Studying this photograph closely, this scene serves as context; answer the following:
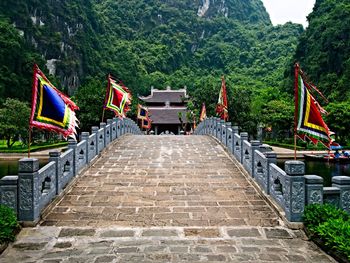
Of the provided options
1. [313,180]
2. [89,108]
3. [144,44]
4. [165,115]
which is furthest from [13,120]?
[144,44]

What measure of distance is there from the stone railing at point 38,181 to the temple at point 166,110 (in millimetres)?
36815

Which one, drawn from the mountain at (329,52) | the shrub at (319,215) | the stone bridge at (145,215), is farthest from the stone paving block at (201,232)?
the mountain at (329,52)

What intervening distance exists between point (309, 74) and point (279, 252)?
5604 cm

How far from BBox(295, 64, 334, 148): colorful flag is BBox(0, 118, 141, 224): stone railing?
5.11m

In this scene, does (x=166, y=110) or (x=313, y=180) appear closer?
(x=313, y=180)

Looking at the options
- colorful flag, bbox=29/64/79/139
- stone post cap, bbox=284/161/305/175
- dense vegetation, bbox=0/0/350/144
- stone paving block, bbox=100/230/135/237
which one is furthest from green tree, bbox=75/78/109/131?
stone post cap, bbox=284/161/305/175

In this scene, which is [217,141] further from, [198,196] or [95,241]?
[95,241]

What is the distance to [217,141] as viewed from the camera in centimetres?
1583

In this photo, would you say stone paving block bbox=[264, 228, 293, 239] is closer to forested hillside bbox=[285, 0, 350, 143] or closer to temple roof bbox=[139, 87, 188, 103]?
forested hillside bbox=[285, 0, 350, 143]

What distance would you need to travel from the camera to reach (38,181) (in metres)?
6.59

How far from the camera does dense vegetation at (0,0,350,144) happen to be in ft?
124

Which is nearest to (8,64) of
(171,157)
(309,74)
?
(309,74)

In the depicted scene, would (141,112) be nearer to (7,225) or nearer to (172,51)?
(7,225)

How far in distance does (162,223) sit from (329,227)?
2738 millimetres
